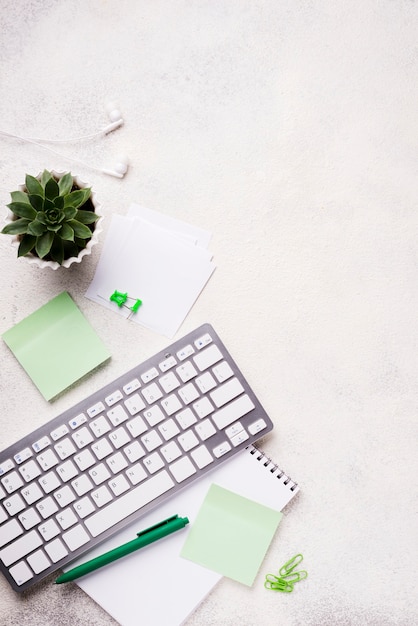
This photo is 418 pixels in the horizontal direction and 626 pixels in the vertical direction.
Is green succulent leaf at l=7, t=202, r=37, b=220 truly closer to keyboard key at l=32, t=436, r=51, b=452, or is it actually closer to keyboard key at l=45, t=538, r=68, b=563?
keyboard key at l=32, t=436, r=51, b=452

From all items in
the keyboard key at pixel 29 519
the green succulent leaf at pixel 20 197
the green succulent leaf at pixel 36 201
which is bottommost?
the keyboard key at pixel 29 519

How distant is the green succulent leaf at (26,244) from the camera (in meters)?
0.85

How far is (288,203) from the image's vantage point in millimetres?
951

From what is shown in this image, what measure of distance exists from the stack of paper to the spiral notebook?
0.77 feet

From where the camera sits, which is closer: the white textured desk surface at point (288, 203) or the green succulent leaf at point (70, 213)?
the green succulent leaf at point (70, 213)

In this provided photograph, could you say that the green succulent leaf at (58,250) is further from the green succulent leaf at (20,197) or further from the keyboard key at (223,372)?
the keyboard key at (223,372)

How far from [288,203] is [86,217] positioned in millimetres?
309

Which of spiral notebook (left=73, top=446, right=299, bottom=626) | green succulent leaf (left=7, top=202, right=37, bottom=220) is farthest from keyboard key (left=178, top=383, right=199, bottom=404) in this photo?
green succulent leaf (left=7, top=202, right=37, bottom=220)

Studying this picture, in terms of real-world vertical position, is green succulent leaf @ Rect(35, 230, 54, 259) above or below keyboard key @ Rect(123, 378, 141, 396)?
above

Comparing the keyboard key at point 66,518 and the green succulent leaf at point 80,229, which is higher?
the green succulent leaf at point 80,229

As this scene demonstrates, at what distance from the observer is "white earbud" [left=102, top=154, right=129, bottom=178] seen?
3.08 feet

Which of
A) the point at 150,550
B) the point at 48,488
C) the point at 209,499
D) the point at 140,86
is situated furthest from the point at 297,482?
the point at 140,86

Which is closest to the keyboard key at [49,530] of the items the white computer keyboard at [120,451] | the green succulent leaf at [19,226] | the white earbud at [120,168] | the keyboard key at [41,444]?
the white computer keyboard at [120,451]

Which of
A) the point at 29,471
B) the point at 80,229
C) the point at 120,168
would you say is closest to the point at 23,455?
the point at 29,471
